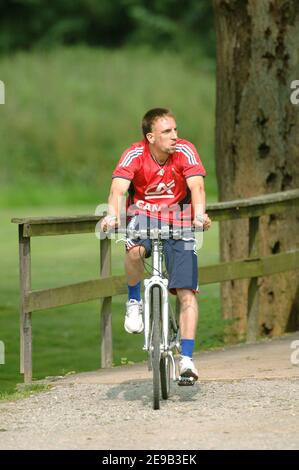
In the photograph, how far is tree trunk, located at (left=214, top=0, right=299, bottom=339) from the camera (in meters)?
13.3

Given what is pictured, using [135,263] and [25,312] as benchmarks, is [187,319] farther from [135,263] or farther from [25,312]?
[25,312]

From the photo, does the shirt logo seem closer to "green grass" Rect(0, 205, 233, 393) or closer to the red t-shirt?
the red t-shirt

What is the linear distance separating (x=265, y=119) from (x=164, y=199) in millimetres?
4602

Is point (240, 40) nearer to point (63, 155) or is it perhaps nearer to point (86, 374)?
point (86, 374)

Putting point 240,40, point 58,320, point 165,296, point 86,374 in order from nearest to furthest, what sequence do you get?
point 165,296 → point 86,374 → point 240,40 → point 58,320

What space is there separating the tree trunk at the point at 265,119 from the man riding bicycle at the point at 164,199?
440 centimetres

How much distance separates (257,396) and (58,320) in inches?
304

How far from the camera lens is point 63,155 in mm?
39531

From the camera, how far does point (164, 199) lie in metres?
8.91

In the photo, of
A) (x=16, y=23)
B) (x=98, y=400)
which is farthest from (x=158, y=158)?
(x=16, y=23)

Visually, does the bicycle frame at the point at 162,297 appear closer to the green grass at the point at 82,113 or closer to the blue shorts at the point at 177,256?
the blue shorts at the point at 177,256

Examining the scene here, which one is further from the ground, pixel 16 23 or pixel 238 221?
pixel 16 23

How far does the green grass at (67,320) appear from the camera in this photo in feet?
44.2

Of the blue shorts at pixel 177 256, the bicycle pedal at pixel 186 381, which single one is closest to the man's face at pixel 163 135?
the blue shorts at pixel 177 256
